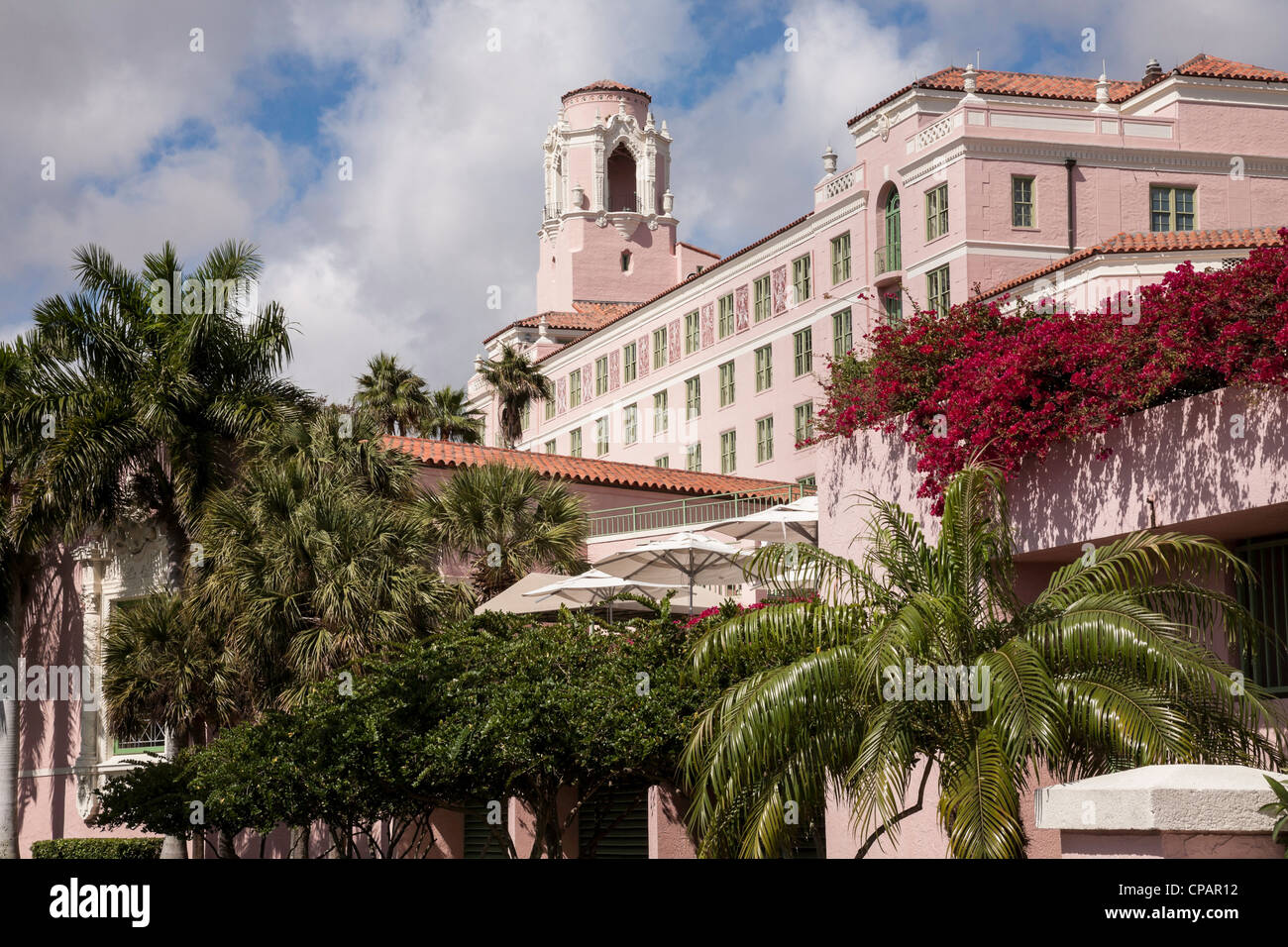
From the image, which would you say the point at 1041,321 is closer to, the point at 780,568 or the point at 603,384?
the point at 780,568

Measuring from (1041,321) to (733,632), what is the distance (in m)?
5.53

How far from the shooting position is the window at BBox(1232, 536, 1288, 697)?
48.3ft

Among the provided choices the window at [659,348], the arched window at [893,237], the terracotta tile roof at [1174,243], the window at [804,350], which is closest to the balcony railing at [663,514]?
the terracotta tile roof at [1174,243]

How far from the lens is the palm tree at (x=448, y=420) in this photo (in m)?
51.9

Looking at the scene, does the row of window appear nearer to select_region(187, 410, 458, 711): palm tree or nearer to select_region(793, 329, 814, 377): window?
select_region(793, 329, 814, 377): window

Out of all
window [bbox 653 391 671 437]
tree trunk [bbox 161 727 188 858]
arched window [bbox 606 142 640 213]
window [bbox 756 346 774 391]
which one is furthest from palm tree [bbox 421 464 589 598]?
arched window [bbox 606 142 640 213]

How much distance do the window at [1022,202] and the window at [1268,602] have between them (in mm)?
32466

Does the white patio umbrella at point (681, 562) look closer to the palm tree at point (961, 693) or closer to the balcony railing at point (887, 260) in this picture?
the palm tree at point (961, 693)

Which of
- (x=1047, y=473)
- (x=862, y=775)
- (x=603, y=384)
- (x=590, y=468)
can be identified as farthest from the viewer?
(x=603, y=384)

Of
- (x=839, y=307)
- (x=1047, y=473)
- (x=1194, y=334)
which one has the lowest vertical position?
(x=1047, y=473)

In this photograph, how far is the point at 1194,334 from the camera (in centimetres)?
1405

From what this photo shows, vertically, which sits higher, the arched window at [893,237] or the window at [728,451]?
the arched window at [893,237]

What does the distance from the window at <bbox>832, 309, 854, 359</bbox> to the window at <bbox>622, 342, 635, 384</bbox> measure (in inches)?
579
